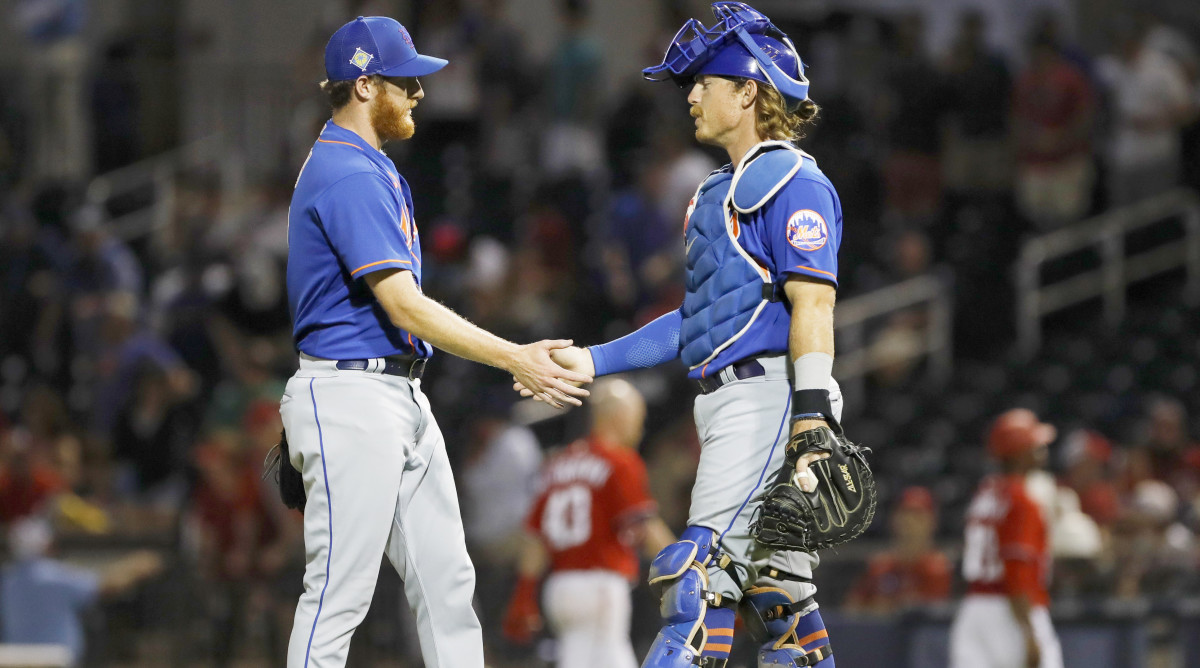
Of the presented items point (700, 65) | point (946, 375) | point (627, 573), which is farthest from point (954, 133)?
point (700, 65)

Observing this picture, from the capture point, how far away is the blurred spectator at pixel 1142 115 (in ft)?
45.1

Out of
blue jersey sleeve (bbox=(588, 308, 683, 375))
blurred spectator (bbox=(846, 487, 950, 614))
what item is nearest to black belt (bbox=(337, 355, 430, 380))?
blue jersey sleeve (bbox=(588, 308, 683, 375))

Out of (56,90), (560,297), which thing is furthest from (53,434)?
(56,90)

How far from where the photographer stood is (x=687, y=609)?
4.68 metres

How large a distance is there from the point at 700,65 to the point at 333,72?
43.2 inches

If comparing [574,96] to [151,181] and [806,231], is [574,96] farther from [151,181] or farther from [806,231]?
[806,231]

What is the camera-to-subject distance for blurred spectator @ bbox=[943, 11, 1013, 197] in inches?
571

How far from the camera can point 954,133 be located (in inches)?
593

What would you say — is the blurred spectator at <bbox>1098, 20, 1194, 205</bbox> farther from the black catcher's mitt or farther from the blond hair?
the black catcher's mitt

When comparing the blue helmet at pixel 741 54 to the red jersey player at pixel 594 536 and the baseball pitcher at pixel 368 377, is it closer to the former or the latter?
the baseball pitcher at pixel 368 377

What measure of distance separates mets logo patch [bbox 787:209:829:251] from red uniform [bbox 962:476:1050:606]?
378 cm

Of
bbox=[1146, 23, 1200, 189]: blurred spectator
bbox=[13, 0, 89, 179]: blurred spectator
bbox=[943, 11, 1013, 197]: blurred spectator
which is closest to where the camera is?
bbox=[1146, 23, 1200, 189]: blurred spectator

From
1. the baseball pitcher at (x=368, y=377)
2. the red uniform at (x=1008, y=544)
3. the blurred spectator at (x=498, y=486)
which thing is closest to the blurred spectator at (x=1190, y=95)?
the blurred spectator at (x=498, y=486)

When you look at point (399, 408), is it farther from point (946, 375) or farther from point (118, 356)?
point (946, 375)
